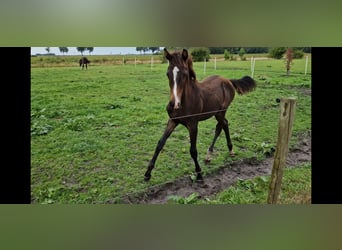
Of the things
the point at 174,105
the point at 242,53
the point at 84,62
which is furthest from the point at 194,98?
the point at 84,62

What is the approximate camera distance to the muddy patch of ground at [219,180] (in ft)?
11.3

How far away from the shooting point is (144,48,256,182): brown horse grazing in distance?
11.4ft

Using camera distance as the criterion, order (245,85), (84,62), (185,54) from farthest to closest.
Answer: (245,85)
(84,62)
(185,54)

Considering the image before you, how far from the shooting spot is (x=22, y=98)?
3436 mm

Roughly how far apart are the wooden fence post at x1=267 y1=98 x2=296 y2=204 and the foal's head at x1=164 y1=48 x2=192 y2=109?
871mm

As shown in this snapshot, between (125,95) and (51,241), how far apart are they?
1376 millimetres

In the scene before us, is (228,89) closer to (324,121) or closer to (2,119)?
(324,121)

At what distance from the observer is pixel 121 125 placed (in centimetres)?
354

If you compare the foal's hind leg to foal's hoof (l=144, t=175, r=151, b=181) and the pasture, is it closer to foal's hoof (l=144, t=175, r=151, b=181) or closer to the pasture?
the pasture

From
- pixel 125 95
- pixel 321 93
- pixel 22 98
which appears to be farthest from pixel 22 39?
pixel 321 93

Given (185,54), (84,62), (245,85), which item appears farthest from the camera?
(245,85)

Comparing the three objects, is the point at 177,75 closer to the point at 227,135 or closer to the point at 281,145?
the point at 227,135

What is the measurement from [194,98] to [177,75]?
0.86 feet

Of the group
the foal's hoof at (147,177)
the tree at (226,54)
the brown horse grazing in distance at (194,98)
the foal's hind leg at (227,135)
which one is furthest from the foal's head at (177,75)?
the foal's hoof at (147,177)
